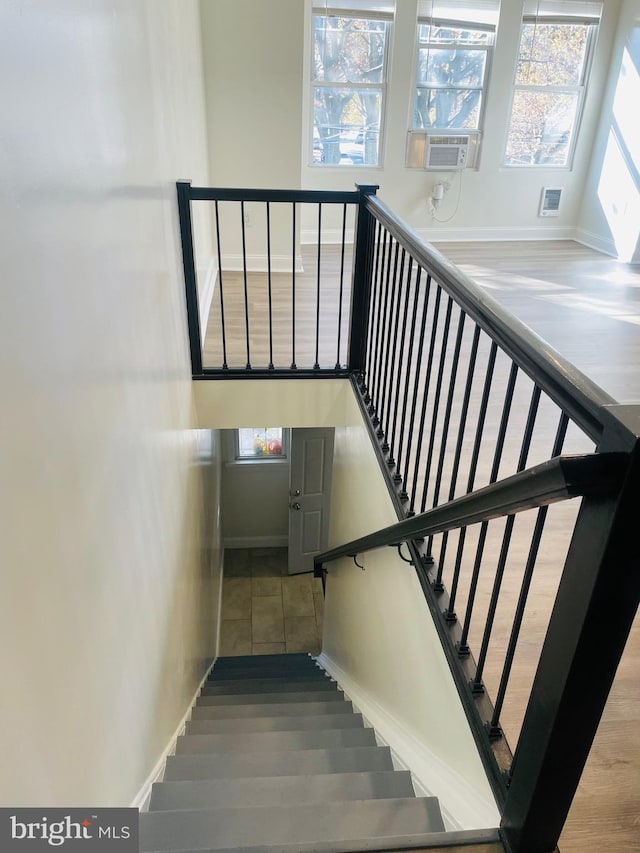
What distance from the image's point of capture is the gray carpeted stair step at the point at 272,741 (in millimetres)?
2447

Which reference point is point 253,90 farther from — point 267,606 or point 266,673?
point 267,606

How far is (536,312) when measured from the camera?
14.5 ft

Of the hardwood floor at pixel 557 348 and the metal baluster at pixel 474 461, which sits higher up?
the metal baluster at pixel 474 461

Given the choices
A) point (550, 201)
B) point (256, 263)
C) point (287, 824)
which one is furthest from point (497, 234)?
point (287, 824)

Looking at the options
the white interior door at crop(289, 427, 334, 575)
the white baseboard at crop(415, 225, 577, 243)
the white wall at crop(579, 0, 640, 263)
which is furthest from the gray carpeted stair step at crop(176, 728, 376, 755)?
the white baseboard at crop(415, 225, 577, 243)

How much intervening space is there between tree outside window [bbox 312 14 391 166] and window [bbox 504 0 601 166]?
1.54 meters

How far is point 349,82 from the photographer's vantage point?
607cm

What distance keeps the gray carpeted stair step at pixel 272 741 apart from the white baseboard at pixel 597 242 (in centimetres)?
567

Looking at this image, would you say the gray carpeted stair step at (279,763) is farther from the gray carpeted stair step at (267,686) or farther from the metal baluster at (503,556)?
the gray carpeted stair step at (267,686)

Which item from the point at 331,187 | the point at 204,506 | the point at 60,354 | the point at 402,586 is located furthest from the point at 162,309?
the point at 331,187

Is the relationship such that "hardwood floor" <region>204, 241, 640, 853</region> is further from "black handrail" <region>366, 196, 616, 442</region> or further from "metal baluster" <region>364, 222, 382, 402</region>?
"black handrail" <region>366, 196, 616, 442</region>

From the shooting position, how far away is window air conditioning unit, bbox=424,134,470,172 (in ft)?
20.9

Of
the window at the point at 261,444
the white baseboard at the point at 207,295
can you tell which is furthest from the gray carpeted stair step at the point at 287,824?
the window at the point at 261,444

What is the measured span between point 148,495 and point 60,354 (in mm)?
976
